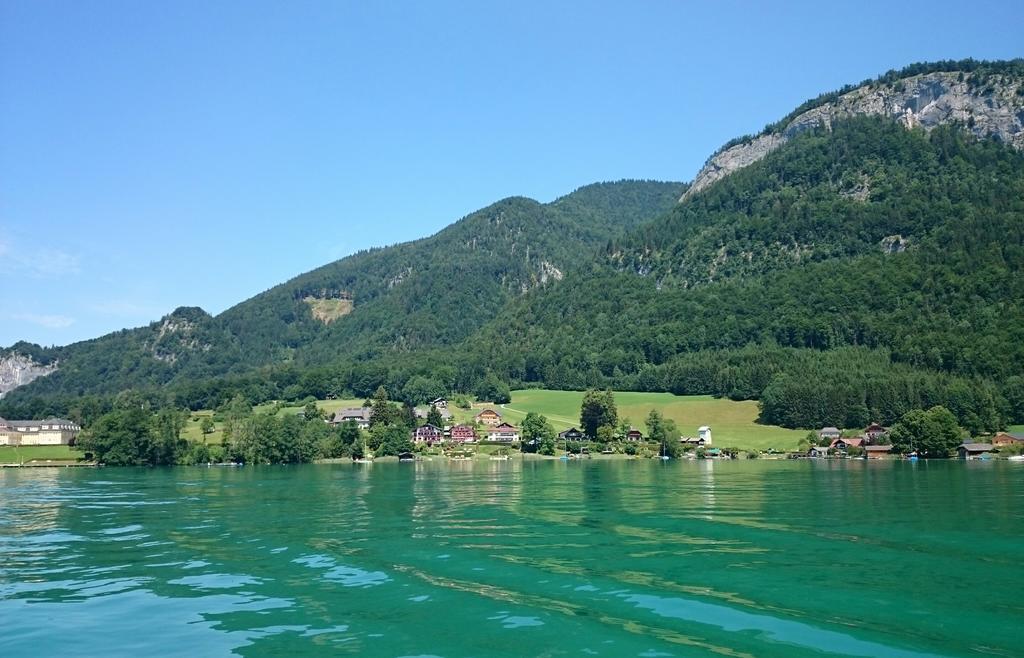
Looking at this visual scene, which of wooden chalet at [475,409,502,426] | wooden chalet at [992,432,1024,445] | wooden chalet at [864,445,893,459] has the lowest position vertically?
wooden chalet at [864,445,893,459]

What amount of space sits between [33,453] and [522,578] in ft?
489

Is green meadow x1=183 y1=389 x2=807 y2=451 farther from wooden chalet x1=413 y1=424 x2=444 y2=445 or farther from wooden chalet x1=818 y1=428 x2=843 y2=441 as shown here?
wooden chalet x1=413 y1=424 x2=444 y2=445

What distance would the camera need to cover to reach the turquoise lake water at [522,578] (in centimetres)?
2078

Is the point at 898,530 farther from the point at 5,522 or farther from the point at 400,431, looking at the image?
the point at 400,431

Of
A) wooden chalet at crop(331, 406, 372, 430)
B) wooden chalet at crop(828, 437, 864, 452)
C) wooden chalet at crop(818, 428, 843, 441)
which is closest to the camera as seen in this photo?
wooden chalet at crop(828, 437, 864, 452)

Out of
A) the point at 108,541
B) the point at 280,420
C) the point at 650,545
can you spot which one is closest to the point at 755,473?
the point at 650,545

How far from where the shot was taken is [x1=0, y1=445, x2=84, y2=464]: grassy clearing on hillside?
142 m

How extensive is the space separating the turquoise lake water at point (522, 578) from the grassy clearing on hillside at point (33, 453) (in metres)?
99.7

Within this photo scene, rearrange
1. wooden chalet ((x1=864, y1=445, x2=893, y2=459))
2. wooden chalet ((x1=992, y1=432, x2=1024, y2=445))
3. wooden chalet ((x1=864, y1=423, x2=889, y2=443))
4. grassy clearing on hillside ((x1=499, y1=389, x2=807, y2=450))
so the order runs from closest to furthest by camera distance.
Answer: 1. wooden chalet ((x1=992, y1=432, x2=1024, y2=445))
2. wooden chalet ((x1=864, y1=445, x2=893, y2=459))
3. wooden chalet ((x1=864, y1=423, x2=889, y2=443))
4. grassy clearing on hillside ((x1=499, y1=389, x2=807, y2=450))

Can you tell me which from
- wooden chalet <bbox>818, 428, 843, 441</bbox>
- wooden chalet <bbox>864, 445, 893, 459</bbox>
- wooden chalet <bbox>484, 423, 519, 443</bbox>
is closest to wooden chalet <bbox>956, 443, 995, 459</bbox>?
wooden chalet <bbox>864, 445, 893, 459</bbox>

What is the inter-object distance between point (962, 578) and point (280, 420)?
444 ft

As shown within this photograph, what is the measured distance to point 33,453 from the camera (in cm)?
14888

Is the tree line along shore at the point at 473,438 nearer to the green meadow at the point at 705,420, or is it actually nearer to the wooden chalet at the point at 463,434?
the green meadow at the point at 705,420

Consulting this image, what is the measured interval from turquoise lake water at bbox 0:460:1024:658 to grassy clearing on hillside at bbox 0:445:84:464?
99657mm
